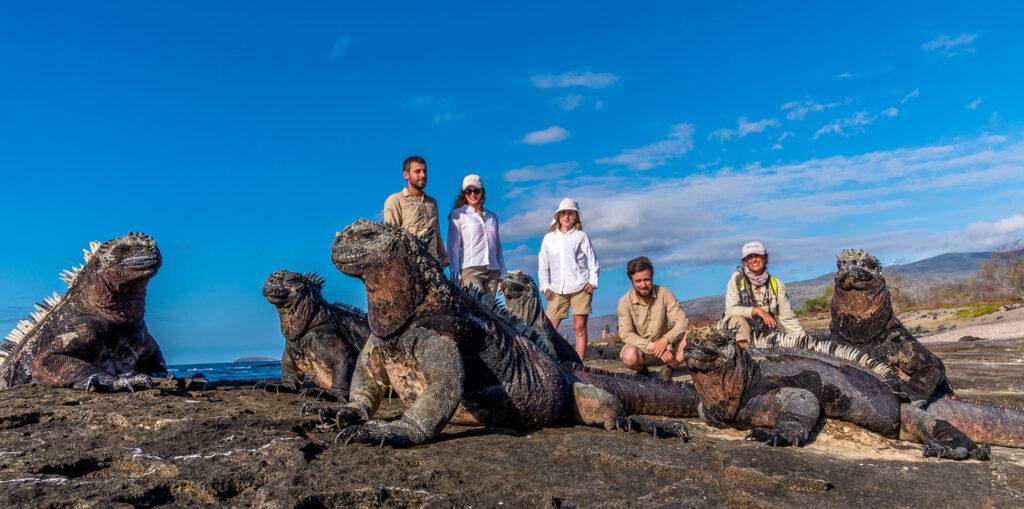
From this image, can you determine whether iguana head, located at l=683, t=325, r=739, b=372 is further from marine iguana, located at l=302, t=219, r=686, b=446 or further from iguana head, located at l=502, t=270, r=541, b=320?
iguana head, located at l=502, t=270, r=541, b=320

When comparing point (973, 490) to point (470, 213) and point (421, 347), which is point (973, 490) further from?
point (470, 213)

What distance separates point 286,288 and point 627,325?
12.1 feet

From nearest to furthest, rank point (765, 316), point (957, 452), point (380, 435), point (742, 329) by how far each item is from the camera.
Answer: point (380, 435) → point (957, 452) → point (742, 329) → point (765, 316)

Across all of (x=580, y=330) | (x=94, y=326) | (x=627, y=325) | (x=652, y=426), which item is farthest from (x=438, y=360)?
(x=580, y=330)

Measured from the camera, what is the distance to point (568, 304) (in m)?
8.12

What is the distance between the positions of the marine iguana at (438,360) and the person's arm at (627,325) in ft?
9.36

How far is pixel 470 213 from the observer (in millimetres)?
7250

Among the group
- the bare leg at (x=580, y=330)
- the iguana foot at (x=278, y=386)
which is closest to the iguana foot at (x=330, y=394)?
the iguana foot at (x=278, y=386)

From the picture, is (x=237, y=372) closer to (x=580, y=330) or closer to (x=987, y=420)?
(x=580, y=330)

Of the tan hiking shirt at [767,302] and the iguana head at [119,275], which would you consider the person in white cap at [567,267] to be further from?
the iguana head at [119,275]

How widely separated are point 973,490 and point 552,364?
8.03 ft

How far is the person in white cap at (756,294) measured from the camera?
6.88 metres

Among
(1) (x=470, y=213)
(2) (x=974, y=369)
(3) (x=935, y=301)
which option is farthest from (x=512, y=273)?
(3) (x=935, y=301)

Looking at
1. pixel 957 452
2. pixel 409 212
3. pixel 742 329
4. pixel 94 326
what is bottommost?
pixel 957 452
